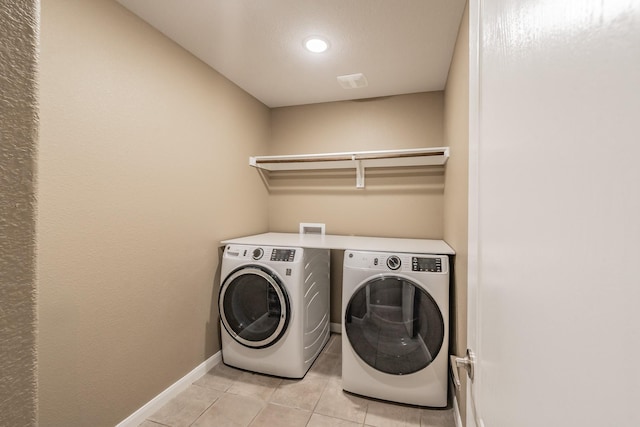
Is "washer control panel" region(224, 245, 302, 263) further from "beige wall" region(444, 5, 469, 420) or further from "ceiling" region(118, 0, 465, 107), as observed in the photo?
"ceiling" region(118, 0, 465, 107)

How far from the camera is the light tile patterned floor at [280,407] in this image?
5.51 feet

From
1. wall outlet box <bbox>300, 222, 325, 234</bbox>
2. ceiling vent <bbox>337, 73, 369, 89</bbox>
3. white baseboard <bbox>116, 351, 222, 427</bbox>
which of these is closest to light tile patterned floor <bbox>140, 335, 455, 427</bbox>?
white baseboard <bbox>116, 351, 222, 427</bbox>

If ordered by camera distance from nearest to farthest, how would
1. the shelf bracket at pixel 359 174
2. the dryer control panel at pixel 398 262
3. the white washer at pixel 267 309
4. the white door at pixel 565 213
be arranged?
the white door at pixel 565 213
the dryer control panel at pixel 398 262
the white washer at pixel 267 309
the shelf bracket at pixel 359 174

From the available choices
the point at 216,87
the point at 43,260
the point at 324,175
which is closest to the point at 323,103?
the point at 324,175

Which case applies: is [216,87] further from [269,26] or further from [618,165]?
[618,165]

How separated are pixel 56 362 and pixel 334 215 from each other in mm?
2249

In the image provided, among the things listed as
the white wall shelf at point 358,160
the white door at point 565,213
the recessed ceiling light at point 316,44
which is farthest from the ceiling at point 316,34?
the white door at point 565,213

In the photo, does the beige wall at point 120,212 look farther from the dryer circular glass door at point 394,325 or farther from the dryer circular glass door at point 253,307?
the dryer circular glass door at point 394,325

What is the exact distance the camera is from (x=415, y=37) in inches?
71.7

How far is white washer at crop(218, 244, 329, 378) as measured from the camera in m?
2.04

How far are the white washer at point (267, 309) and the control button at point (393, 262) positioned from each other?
64 cm

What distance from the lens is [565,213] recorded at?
281 mm

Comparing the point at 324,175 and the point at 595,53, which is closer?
the point at 595,53

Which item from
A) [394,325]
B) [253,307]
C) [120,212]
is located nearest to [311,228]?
[253,307]
